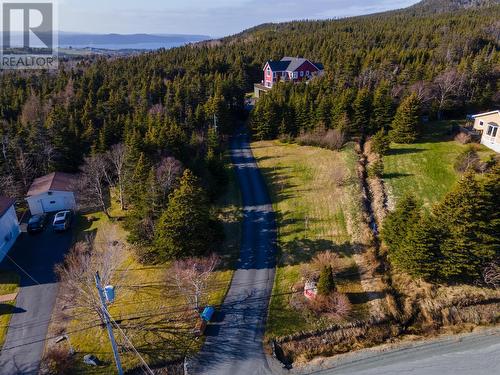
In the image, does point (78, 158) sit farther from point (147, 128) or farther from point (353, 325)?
point (353, 325)

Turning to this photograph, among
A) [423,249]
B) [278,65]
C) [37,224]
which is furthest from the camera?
[278,65]

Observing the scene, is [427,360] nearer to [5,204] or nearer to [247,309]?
[247,309]

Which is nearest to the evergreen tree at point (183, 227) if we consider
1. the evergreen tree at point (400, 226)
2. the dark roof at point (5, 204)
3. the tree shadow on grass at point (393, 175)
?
the evergreen tree at point (400, 226)

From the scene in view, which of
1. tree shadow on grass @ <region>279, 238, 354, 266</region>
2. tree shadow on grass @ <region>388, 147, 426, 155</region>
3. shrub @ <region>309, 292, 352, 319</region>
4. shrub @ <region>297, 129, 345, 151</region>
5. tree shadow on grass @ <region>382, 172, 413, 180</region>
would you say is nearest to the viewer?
shrub @ <region>309, 292, 352, 319</region>

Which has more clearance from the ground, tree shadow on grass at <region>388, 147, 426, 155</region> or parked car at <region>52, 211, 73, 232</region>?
tree shadow on grass at <region>388, 147, 426, 155</region>

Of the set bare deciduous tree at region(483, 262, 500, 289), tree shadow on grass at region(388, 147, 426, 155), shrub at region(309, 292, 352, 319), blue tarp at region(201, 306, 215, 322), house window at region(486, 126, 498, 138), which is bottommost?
blue tarp at region(201, 306, 215, 322)

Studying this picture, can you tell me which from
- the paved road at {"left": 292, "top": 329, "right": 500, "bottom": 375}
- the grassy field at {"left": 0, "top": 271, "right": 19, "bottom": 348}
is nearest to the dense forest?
the grassy field at {"left": 0, "top": 271, "right": 19, "bottom": 348}

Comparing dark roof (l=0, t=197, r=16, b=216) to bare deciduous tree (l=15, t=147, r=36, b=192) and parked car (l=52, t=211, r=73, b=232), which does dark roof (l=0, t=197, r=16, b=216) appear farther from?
bare deciduous tree (l=15, t=147, r=36, b=192)

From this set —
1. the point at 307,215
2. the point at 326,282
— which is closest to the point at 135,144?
the point at 307,215
